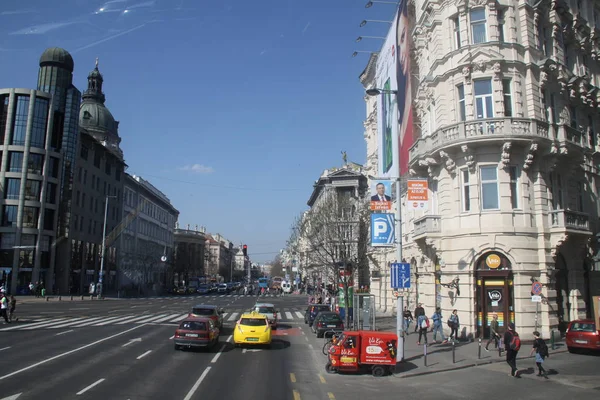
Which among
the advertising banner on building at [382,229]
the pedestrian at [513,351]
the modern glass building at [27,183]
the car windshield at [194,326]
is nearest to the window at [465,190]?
the advertising banner on building at [382,229]

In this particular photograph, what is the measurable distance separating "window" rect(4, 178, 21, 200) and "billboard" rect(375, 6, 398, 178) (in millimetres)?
51796

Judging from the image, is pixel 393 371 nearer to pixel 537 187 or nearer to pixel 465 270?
pixel 465 270

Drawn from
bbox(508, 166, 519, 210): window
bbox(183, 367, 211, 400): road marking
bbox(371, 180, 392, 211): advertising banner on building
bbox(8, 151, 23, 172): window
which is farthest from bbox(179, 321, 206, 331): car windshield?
bbox(8, 151, 23, 172): window

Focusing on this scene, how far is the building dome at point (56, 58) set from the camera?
229ft

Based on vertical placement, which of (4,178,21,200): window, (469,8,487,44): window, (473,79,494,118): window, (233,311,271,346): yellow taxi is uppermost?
(469,8,487,44): window

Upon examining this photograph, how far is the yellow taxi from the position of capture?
2239 centimetres

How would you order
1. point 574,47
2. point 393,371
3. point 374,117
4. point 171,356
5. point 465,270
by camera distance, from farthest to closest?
point 374,117
point 574,47
point 465,270
point 171,356
point 393,371

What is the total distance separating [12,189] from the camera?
63875mm

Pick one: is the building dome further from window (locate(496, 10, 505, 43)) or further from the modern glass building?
window (locate(496, 10, 505, 43))

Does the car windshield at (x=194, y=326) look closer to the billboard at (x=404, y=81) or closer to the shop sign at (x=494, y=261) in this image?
the shop sign at (x=494, y=261)

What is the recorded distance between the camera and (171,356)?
19.5m

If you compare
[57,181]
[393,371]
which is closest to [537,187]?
[393,371]

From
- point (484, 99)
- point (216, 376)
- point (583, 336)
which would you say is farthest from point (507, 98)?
point (216, 376)

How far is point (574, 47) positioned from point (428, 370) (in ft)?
77.7
